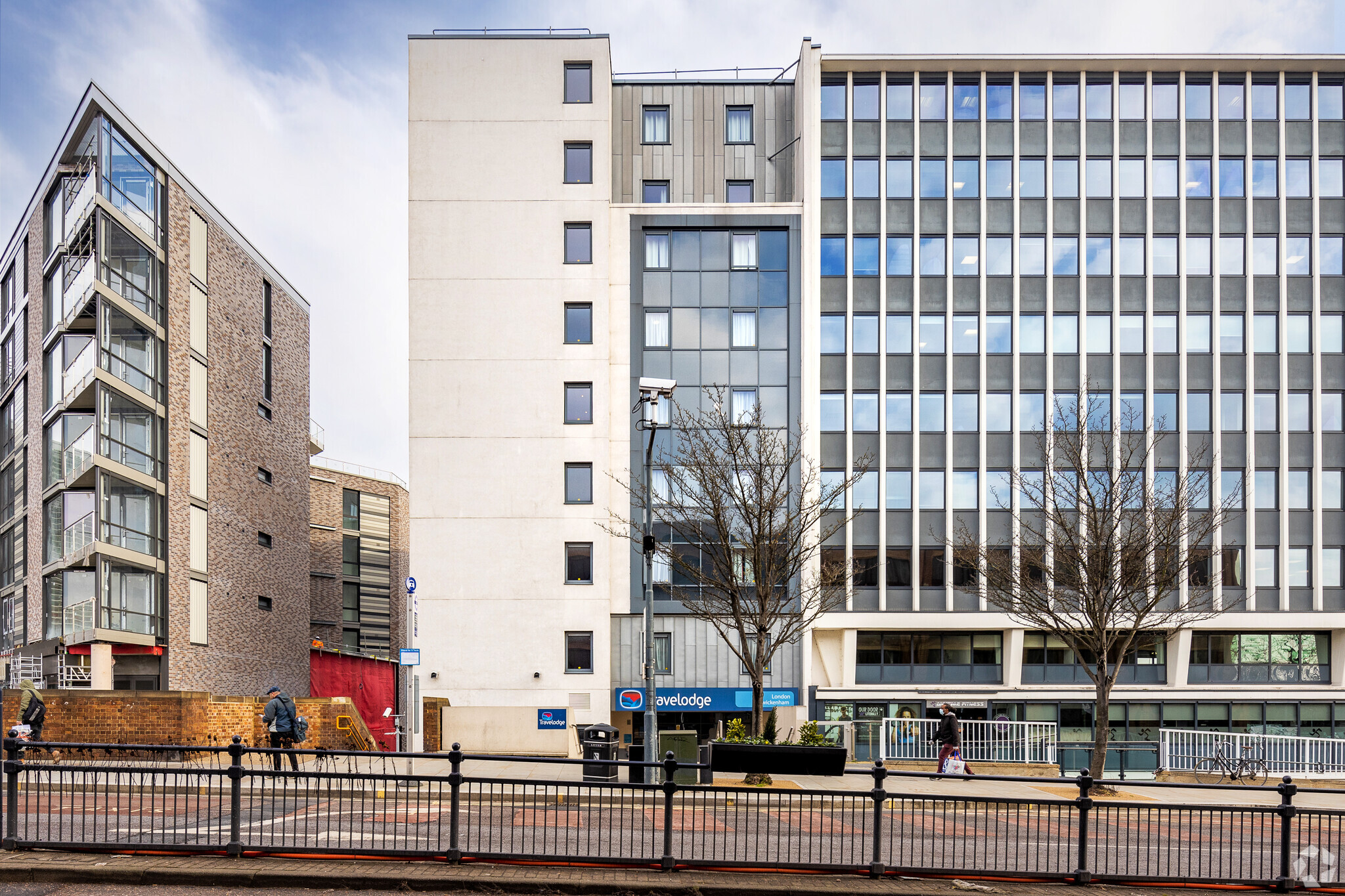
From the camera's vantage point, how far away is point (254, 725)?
76.8ft

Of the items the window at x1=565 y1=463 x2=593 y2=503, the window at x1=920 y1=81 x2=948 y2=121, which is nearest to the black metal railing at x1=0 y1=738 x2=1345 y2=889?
the window at x1=565 y1=463 x2=593 y2=503

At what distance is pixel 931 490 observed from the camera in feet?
114

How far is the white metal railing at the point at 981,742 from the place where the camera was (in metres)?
25.0

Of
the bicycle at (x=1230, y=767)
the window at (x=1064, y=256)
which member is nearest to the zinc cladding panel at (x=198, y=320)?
the window at (x=1064, y=256)

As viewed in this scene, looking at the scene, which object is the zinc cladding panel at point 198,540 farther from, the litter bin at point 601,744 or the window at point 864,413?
the litter bin at point 601,744

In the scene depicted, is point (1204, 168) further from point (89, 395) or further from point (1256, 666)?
point (89, 395)

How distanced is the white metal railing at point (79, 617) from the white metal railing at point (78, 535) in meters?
1.60

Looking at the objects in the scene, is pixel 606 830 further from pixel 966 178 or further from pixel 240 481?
pixel 240 481

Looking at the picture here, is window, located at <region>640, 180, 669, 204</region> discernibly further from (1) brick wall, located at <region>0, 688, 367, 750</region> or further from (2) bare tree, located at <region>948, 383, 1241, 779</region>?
(1) brick wall, located at <region>0, 688, 367, 750</region>

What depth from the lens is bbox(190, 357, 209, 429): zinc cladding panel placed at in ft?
119

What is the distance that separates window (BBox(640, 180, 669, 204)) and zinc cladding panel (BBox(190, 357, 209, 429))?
16431 mm

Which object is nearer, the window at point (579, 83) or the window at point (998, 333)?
the window at point (579, 83)

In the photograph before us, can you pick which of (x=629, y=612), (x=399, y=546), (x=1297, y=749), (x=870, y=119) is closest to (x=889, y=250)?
(x=870, y=119)

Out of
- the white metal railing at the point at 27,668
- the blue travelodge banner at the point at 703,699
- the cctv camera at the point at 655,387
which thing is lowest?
the blue travelodge banner at the point at 703,699
